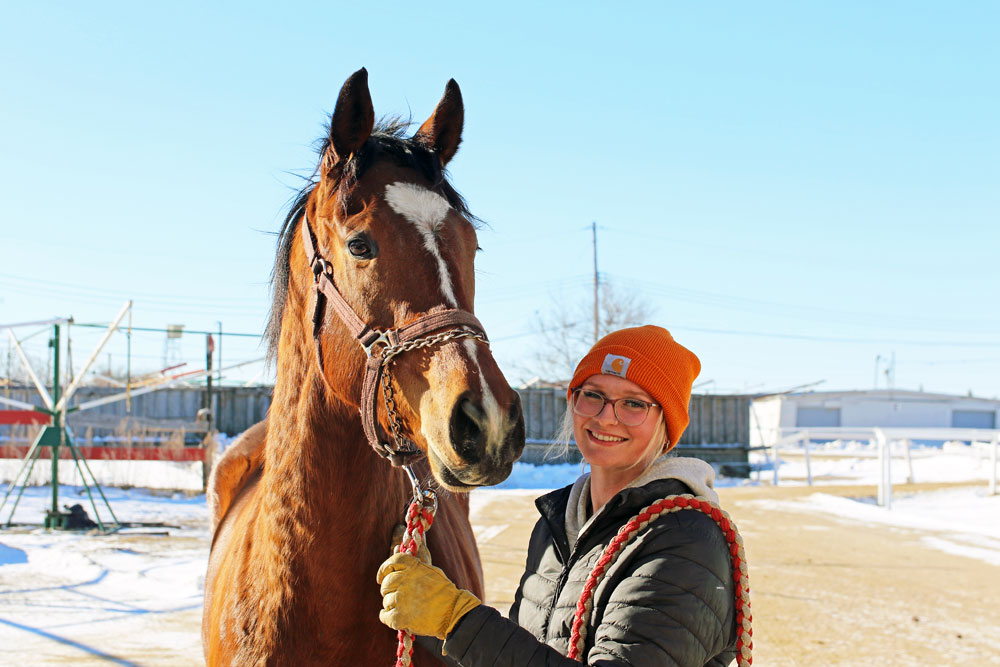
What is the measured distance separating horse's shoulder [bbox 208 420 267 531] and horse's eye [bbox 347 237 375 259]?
6.65 feet

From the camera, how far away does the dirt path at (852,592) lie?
5.47 metres

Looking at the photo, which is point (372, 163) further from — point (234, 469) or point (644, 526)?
point (234, 469)

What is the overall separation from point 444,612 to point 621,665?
0.42 metres

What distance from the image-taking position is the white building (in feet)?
155

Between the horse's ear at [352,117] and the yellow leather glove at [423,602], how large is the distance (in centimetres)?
114

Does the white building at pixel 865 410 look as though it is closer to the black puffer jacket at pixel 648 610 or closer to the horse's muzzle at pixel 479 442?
the black puffer jacket at pixel 648 610

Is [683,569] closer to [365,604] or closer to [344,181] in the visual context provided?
[365,604]

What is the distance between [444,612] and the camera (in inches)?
66.5

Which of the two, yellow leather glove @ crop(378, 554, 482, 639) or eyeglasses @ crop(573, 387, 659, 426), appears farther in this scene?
eyeglasses @ crop(573, 387, 659, 426)

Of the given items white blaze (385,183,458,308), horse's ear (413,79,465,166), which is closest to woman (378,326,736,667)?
white blaze (385,183,458,308)

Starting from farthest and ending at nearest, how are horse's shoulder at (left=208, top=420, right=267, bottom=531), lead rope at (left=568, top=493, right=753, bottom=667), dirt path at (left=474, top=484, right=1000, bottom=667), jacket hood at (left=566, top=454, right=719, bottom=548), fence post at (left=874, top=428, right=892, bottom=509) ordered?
fence post at (left=874, top=428, right=892, bottom=509) < dirt path at (left=474, top=484, right=1000, bottom=667) < horse's shoulder at (left=208, top=420, right=267, bottom=531) < jacket hood at (left=566, top=454, right=719, bottom=548) < lead rope at (left=568, top=493, right=753, bottom=667)

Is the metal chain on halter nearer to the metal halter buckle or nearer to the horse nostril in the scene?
the metal halter buckle

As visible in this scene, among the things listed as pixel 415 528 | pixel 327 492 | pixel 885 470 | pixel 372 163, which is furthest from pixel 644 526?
pixel 885 470

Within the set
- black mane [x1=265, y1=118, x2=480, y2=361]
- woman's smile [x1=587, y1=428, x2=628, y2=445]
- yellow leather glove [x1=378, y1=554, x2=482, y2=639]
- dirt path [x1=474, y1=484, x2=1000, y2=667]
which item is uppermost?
black mane [x1=265, y1=118, x2=480, y2=361]
